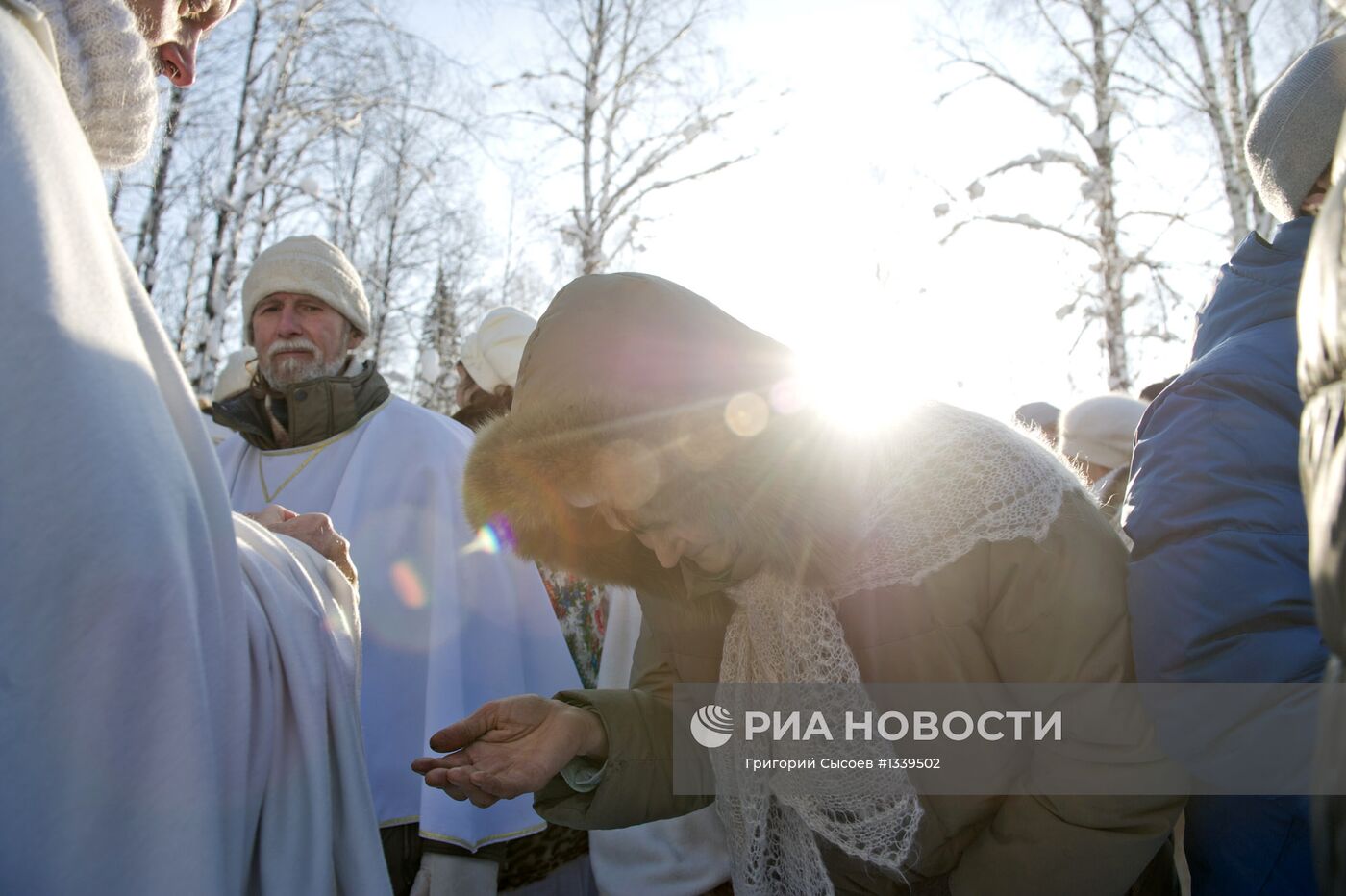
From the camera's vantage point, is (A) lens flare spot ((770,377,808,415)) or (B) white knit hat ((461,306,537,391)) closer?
(A) lens flare spot ((770,377,808,415))

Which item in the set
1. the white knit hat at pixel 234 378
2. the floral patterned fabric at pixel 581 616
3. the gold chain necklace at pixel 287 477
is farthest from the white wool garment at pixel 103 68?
the white knit hat at pixel 234 378

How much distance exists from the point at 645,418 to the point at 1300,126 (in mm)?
1484

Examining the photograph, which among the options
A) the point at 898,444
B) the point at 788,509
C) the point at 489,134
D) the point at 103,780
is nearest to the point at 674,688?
the point at 788,509

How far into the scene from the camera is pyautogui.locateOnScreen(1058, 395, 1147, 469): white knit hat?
13.8ft

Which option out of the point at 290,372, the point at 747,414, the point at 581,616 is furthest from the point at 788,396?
the point at 290,372

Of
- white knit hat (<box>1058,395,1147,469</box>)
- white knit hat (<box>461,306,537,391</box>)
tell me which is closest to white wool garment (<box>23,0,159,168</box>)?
white knit hat (<box>461,306,537,391</box>)

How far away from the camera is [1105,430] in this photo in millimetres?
4258

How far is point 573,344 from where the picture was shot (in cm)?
190

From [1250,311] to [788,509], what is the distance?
1015 mm

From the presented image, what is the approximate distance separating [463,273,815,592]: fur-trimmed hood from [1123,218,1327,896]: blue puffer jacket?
69 cm

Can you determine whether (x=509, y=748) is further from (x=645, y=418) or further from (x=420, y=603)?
(x=420, y=603)

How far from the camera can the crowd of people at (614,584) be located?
3.00ft

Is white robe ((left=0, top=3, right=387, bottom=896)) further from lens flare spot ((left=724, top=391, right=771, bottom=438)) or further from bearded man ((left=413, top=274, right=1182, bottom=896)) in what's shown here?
lens flare spot ((left=724, top=391, right=771, bottom=438))

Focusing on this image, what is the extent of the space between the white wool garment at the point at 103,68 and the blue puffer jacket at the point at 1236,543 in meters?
1.82
